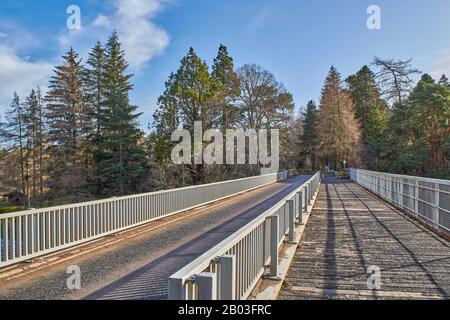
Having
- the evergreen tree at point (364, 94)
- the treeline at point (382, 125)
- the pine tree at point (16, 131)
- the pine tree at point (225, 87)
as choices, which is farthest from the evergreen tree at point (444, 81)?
the pine tree at point (16, 131)

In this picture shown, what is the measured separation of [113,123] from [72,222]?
28.8m

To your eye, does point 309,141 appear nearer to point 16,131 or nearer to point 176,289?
point 16,131

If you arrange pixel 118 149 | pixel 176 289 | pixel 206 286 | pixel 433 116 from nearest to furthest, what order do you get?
pixel 176 289 → pixel 206 286 → pixel 118 149 → pixel 433 116

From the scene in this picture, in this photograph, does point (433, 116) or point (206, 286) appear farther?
point (433, 116)

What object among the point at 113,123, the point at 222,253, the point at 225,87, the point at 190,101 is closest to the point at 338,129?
the point at 225,87

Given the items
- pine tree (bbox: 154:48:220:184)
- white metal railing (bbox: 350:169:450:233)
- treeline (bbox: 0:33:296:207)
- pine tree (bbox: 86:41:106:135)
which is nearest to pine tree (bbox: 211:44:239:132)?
treeline (bbox: 0:33:296:207)

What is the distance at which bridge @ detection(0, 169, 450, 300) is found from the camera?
4.05 m

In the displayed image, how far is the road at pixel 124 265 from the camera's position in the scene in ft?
14.9

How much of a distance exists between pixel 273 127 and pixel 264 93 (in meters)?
4.15

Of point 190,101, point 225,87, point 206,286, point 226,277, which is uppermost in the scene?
point 225,87

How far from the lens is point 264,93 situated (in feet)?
129

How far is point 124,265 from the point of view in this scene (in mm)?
5824

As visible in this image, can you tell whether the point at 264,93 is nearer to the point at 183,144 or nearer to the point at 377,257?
the point at 183,144

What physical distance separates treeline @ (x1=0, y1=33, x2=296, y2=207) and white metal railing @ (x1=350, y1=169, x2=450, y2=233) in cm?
1864
